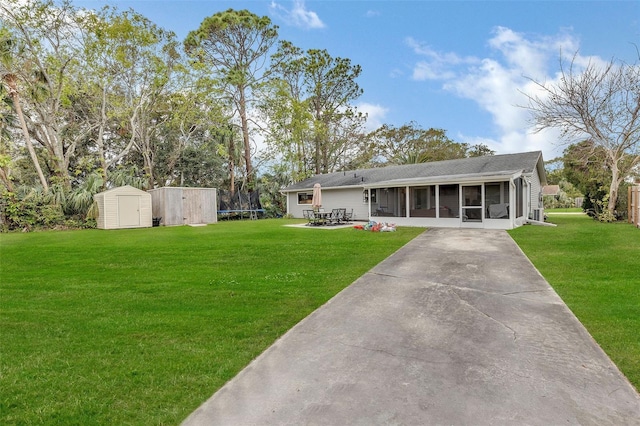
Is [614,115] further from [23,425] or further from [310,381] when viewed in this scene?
[23,425]

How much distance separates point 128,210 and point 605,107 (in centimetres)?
2247

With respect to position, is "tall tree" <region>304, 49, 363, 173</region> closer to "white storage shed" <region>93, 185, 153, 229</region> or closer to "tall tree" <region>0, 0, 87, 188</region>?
"white storage shed" <region>93, 185, 153, 229</region>

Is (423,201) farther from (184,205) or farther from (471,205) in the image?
(184,205)

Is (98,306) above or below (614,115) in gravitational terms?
below

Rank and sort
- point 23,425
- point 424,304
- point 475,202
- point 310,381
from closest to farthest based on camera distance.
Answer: point 23,425
point 310,381
point 424,304
point 475,202

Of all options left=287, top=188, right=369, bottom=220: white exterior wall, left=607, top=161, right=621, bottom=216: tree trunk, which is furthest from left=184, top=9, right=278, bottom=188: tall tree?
left=607, top=161, right=621, bottom=216: tree trunk

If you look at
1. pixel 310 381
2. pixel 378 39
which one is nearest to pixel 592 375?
pixel 310 381

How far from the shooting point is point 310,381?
2469 mm

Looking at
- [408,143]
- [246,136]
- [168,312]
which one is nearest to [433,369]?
[168,312]

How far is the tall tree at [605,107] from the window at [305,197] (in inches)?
528

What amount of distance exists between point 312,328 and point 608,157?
1811cm

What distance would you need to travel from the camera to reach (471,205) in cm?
1299

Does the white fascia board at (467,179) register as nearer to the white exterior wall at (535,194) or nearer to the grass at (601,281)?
the grass at (601,281)

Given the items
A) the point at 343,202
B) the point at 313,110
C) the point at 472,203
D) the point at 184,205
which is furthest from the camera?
the point at 313,110
